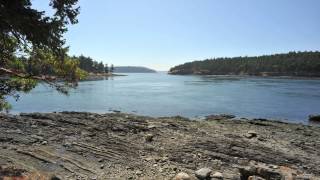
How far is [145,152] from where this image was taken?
21.3 metres

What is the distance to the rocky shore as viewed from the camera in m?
17.1

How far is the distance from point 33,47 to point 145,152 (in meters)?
8.50

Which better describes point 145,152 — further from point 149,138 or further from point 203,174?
point 203,174

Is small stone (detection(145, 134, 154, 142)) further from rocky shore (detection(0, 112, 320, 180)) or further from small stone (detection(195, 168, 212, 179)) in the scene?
small stone (detection(195, 168, 212, 179))

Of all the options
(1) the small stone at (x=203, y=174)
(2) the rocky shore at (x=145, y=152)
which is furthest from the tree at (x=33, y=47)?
(1) the small stone at (x=203, y=174)

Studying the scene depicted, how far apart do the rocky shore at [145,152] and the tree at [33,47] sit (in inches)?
139

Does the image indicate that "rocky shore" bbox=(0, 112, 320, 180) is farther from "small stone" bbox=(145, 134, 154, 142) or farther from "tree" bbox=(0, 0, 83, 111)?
"tree" bbox=(0, 0, 83, 111)

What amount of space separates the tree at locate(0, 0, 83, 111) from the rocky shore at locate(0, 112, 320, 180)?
354cm

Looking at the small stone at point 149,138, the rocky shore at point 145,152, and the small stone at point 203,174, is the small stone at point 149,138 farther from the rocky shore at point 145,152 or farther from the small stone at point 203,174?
the small stone at point 203,174

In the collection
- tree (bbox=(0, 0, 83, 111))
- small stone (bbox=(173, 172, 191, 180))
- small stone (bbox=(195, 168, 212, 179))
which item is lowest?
small stone (bbox=(173, 172, 191, 180))

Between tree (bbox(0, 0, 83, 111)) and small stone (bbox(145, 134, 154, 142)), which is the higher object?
tree (bbox(0, 0, 83, 111))

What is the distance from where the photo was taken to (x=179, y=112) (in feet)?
165

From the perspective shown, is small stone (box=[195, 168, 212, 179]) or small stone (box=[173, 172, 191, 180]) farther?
small stone (box=[195, 168, 212, 179])

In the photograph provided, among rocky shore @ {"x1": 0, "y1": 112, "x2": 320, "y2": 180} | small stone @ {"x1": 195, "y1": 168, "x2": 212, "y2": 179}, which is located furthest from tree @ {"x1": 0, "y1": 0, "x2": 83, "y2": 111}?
small stone @ {"x1": 195, "y1": 168, "x2": 212, "y2": 179}
